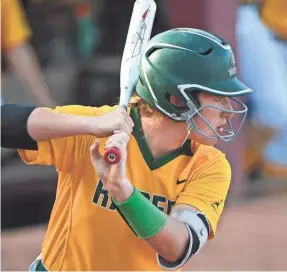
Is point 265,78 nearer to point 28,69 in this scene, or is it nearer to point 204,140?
point 28,69

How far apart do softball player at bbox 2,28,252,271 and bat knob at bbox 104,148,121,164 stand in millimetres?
142

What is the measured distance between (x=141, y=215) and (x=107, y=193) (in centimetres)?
27

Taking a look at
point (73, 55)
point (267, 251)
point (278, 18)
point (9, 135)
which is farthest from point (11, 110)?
point (73, 55)

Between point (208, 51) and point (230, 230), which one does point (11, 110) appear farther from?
point (230, 230)

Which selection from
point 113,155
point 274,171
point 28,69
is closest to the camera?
point 113,155

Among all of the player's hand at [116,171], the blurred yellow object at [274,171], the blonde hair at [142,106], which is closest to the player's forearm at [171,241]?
the player's hand at [116,171]

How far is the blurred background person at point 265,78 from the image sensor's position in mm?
7027

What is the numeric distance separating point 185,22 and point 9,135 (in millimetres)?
4223

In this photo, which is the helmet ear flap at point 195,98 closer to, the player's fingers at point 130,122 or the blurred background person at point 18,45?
the player's fingers at point 130,122

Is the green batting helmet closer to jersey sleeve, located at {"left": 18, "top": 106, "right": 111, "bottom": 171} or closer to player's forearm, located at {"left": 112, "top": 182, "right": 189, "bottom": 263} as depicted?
jersey sleeve, located at {"left": 18, "top": 106, "right": 111, "bottom": 171}

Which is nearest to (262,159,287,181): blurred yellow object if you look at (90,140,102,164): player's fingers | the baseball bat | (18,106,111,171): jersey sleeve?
the baseball bat

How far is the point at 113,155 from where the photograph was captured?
2330 millimetres

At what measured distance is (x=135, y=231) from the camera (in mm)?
2471

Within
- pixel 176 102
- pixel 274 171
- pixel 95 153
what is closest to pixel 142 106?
pixel 176 102
